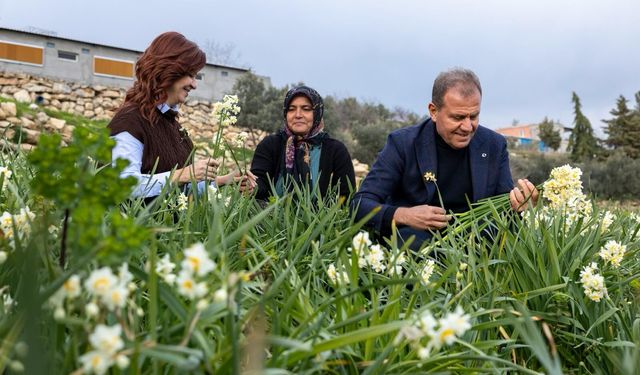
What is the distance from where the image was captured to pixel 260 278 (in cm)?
184

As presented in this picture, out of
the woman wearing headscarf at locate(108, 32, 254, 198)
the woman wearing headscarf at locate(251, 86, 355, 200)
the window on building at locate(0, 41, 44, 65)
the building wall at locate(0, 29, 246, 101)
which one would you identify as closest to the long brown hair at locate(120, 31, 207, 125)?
the woman wearing headscarf at locate(108, 32, 254, 198)

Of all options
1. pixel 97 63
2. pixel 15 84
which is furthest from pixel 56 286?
pixel 97 63

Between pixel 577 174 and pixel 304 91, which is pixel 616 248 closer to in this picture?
pixel 577 174

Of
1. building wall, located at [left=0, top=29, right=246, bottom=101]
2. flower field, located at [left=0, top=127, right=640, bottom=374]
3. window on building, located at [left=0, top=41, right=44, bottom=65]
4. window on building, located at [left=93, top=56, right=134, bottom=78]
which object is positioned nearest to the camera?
flower field, located at [left=0, top=127, right=640, bottom=374]

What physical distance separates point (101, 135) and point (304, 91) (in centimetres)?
407

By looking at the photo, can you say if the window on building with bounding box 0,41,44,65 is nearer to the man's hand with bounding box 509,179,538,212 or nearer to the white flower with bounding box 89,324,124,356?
the man's hand with bounding box 509,179,538,212

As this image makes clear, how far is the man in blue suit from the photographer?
3.35m

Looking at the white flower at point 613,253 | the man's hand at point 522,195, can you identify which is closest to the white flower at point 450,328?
the white flower at point 613,253

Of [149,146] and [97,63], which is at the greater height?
[97,63]

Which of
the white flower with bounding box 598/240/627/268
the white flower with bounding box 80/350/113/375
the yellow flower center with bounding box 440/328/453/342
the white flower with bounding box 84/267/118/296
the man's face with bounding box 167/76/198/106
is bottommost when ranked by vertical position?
the white flower with bounding box 598/240/627/268

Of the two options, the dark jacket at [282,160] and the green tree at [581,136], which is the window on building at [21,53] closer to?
the dark jacket at [282,160]

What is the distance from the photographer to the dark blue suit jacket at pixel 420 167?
3.51m

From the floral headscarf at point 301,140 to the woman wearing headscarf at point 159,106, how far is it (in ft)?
4.01

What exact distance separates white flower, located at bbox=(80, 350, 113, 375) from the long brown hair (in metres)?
3.06
